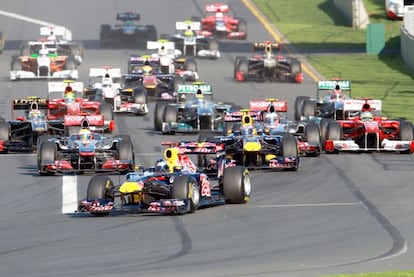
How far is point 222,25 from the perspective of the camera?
78438mm

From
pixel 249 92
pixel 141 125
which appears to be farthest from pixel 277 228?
pixel 249 92

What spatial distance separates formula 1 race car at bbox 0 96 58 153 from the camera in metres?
42.7

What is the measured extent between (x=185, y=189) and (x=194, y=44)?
39.2 metres

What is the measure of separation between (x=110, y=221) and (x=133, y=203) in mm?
1018

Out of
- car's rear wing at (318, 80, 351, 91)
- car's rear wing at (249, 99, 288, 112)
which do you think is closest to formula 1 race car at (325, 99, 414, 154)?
car's rear wing at (249, 99, 288, 112)

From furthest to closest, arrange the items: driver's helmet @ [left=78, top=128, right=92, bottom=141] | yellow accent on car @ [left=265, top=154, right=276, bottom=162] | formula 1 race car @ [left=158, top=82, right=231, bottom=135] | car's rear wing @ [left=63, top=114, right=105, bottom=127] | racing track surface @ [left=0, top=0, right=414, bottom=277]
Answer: formula 1 race car @ [left=158, top=82, right=231, bottom=135], car's rear wing @ [left=63, top=114, right=105, bottom=127], driver's helmet @ [left=78, top=128, right=92, bottom=141], yellow accent on car @ [left=265, top=154, right=276, bottom=162], racing track surface @ [left=0, top=0, right=414, bottom=277]

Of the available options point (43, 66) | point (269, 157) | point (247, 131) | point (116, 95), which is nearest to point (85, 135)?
point (247, 131)

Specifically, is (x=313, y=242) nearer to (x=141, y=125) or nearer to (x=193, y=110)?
(x=193, y=110)

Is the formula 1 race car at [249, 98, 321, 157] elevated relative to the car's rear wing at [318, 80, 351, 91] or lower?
lower

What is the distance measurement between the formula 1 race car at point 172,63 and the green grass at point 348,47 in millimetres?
5698

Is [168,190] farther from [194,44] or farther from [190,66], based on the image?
[194,44]

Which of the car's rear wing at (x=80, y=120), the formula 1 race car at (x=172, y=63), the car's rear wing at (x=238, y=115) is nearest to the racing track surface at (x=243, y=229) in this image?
the car's rear wing at (x=80, y=120)

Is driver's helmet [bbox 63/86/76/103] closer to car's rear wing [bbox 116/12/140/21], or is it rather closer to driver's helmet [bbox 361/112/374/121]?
driver's helmet [bbox 361/112/374/121]

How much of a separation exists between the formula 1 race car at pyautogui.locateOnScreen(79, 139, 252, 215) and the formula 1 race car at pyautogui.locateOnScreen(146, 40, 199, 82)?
2667cm
